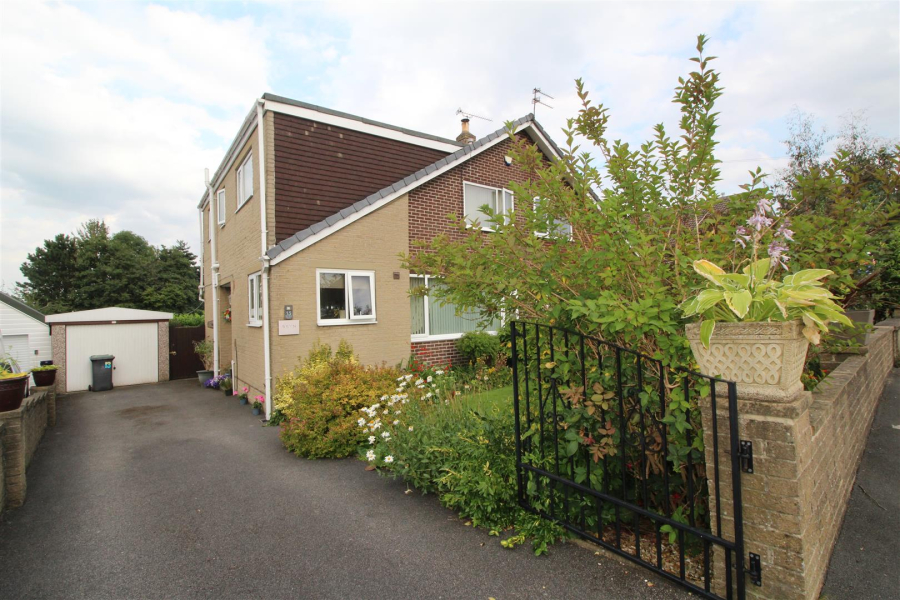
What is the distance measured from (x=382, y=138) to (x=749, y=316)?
938cm

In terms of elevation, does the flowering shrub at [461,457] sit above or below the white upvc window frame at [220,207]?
below

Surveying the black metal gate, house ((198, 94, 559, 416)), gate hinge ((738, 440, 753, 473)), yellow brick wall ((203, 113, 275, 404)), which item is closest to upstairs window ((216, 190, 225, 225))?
yellow brick wall ((203, 113, 275, 404))

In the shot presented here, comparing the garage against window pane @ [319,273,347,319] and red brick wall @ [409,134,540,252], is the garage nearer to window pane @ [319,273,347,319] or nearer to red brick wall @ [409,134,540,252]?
window pane @ [319,273,347,319]

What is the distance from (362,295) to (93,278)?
33327mm

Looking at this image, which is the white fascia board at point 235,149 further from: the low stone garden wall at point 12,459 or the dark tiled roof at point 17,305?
the low stone garden wall at point 12,459

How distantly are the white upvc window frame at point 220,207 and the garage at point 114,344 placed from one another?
154 inches

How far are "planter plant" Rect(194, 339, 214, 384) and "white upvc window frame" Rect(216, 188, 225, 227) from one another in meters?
3.79

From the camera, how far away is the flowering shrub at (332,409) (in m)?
5.77

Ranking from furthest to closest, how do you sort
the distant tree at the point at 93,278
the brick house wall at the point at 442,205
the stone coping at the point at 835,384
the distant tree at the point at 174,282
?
the distant tree at the point at 174,282 < the distant tree at the point at 93,278 < the brick house wall at the point at 442,205 < the stone coping at the point at 835,384

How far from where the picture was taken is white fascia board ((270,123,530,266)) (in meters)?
8.08

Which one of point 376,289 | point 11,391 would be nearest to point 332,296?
point 376,289

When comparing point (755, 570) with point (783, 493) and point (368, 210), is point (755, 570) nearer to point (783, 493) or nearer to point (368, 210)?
point (783, 493)

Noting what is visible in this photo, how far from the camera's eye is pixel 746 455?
7.61 feet

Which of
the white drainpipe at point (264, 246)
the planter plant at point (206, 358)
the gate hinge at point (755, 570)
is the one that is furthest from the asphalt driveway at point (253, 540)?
the planter plant at point (206, 358)
